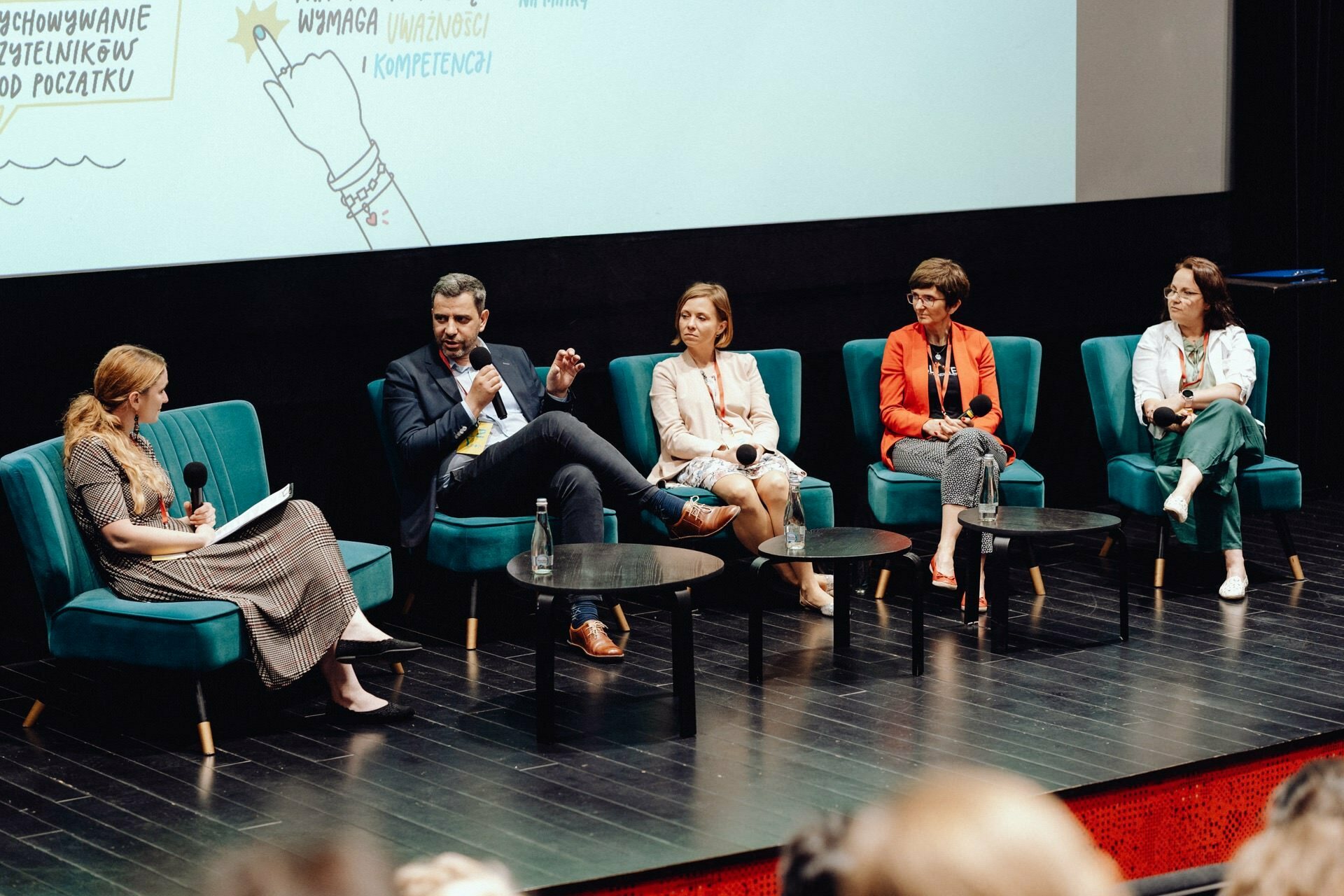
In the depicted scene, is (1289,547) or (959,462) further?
(1289,547)

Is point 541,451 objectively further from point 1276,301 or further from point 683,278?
point 1276,301

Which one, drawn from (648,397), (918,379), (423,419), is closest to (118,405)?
(423,419)

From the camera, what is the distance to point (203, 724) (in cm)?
418

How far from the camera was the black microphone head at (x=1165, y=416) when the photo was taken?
5586 millimetres

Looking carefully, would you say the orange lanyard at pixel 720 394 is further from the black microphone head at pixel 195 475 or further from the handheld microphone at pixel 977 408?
the black microphone head at pixel 195 475

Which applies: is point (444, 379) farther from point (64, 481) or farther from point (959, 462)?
point (959, 462)

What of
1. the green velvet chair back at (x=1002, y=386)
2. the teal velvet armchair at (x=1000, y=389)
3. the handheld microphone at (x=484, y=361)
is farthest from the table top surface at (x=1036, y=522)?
the handheld microphone at (x=484, y=361)

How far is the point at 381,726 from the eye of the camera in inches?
173

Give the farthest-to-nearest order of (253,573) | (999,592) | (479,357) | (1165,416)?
(1165,416)
(479,357)
(999,592)
(253,573)

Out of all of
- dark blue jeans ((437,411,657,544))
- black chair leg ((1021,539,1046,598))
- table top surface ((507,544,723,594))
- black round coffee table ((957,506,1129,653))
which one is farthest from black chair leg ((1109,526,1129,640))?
dark blue jeans ((437,411,657,544))

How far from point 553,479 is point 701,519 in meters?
0.48

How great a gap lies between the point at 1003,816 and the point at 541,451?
4.17 metres

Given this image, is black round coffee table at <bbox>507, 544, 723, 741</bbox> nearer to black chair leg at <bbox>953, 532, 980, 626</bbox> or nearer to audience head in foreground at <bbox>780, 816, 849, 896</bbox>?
black chair leg at <bbox>953, 532, 980, 626</bbox>

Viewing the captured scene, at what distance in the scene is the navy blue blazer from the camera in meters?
5.14
